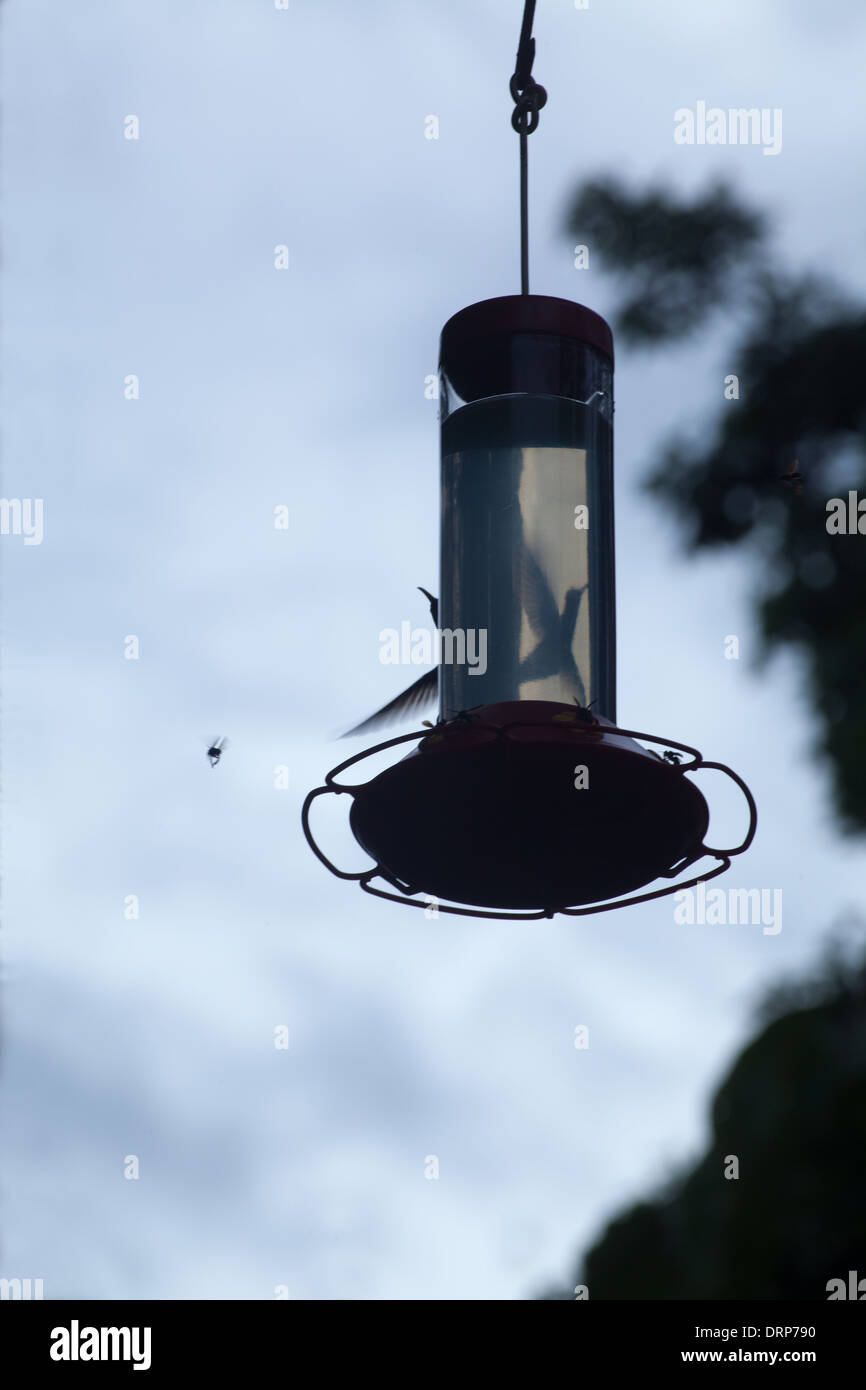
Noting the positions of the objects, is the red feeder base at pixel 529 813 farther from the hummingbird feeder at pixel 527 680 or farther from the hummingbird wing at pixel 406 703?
the hummingbird wing at pixel 406 703

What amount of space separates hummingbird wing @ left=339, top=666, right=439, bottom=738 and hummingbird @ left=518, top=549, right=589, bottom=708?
1.79 ft

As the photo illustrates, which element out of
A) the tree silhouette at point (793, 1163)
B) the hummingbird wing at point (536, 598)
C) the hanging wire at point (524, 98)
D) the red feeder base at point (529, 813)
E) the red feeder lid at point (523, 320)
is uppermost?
the hanging wire at point (524, 98)

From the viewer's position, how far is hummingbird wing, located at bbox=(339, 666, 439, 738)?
211 inches

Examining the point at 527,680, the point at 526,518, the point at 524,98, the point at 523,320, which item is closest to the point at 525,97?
the point at 524,98

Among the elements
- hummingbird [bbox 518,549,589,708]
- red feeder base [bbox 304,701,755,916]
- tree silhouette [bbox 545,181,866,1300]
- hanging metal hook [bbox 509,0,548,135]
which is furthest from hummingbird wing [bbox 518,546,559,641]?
tree silhouette [bbox 545,181,866,1300]

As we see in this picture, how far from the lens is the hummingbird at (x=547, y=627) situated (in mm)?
4785

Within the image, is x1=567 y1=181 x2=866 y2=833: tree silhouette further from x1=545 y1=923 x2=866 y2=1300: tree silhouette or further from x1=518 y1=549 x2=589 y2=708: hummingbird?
x1=518 y1=549 x2=589 y2=708: hummingbird

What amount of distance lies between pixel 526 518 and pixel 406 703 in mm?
772

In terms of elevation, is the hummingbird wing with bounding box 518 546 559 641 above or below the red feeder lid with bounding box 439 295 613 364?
below

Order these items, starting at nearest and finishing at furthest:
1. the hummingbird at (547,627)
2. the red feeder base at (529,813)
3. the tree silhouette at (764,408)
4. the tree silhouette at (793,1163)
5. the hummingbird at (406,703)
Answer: the red feeder base at (529,813) < the hummingbird at (547,627) < the hummingbird at (406,703) < the tree silhouette at (793,1163) < the tree silhouette at (764,408)

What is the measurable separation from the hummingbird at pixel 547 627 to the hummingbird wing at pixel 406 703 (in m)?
0.55

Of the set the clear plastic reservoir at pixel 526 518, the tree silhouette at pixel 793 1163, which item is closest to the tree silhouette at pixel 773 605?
the tree silhouette at pixel 793 1163

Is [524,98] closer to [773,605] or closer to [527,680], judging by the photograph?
[527,680]

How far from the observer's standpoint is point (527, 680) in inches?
188
